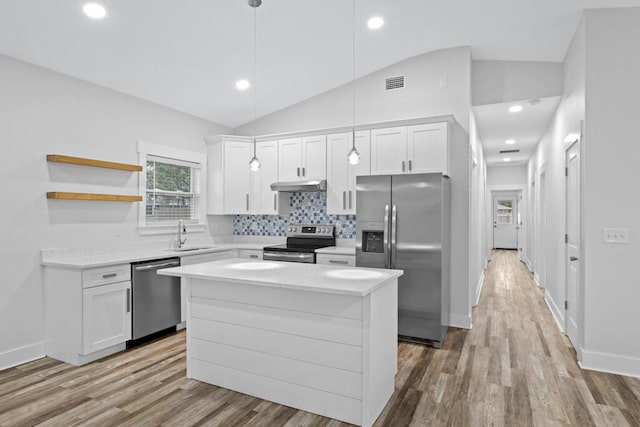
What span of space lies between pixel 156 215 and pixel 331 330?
319 cm

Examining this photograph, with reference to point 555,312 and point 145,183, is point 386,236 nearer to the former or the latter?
point 555,312

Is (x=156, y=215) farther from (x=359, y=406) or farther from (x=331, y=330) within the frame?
(x=359, y=406)

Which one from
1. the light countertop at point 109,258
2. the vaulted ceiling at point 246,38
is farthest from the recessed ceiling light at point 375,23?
the light countertop at point 109,258

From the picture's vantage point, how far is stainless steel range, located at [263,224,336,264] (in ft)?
15.0

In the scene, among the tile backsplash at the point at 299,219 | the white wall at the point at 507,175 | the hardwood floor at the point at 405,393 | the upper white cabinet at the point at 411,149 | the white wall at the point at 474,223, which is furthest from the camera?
the white wall at the point at 507,175

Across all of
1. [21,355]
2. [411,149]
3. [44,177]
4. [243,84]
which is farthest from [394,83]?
[21,355]

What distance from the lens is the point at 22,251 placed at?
10.9 ft

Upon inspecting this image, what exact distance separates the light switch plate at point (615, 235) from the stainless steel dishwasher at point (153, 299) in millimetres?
4071

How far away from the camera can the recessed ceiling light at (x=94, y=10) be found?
2.90m

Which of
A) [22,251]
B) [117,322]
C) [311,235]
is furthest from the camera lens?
[311,235]

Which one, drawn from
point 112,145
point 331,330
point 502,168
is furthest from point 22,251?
point 502,168

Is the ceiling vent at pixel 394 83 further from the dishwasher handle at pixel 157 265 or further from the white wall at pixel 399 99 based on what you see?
the dishwasher handle at pixel 157 265

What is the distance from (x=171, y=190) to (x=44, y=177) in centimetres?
157

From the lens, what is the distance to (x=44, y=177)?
11.4ft
